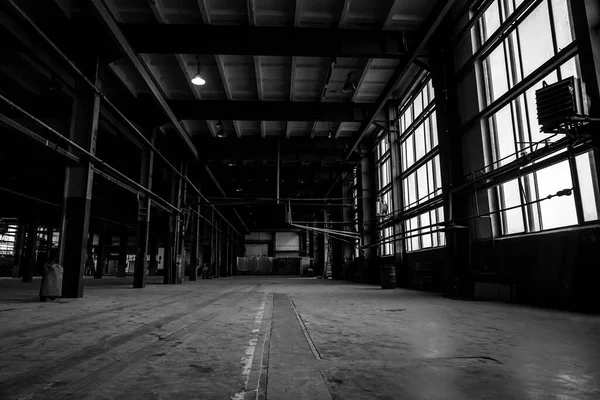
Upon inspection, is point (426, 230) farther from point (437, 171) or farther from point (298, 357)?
point (298, 357)

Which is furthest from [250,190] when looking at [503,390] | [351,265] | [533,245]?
[503,390]

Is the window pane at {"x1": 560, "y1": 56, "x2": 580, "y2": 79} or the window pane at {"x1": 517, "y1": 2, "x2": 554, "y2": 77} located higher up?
the window pane at {"x1": 517, "y1": 2, "x2": 554, "y2": 77}

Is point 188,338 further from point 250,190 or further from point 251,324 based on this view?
point 250,190

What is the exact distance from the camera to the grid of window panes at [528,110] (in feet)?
21.7

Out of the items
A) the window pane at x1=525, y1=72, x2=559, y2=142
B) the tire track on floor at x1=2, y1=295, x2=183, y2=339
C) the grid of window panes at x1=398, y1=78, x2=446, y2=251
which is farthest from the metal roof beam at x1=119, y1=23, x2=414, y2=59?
the tire track on floor at x1=2, y1=295, x2=183, y2=339

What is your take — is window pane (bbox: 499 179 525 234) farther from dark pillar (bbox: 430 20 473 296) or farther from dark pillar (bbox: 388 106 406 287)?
dark pillar (bbox: 388 106 406 287)

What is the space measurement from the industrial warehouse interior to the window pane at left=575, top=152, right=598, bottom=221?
0.02 metres

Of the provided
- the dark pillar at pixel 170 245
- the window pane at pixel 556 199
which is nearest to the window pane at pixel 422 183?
the window pane at pixel 556 199

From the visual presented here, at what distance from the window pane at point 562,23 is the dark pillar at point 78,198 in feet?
34.2

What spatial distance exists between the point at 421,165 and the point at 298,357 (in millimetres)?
11427

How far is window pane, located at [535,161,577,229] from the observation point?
670cm

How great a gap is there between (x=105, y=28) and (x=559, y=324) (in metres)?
10.8

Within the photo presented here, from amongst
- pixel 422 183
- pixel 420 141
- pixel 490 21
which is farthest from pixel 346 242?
pixel 490 21

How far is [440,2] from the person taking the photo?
30.2ft
